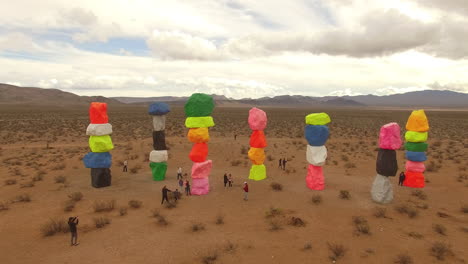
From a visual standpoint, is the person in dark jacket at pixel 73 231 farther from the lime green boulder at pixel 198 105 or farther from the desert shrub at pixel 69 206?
the lime green boulder at pixel 198 105

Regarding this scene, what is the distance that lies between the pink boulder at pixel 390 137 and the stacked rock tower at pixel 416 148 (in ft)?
11.9

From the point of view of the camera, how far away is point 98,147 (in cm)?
1752

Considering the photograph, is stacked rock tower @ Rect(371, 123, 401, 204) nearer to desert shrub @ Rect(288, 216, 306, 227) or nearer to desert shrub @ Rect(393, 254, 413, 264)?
desert shrub @ Rect(288, 216, 306, 227)

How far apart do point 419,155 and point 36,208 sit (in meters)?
21.8

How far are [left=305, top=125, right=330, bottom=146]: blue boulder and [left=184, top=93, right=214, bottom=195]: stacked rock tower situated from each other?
608 cm

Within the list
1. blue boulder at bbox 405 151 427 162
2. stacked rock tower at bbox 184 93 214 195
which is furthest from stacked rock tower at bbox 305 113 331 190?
stacked rock tower at bbox 184 93 214 195

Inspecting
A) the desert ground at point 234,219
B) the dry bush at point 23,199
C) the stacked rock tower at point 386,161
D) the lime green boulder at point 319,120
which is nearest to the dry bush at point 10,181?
the desert ground at point 234,219

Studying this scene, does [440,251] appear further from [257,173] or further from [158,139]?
[158,139]

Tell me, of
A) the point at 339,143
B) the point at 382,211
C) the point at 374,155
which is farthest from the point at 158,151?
the point at 339,143

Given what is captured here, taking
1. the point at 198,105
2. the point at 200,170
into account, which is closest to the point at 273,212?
the point at 200,170

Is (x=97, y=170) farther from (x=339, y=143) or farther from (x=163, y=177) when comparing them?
(x=339, y=143)

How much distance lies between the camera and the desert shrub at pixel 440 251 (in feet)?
32.9

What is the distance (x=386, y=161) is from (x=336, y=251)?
682 cm

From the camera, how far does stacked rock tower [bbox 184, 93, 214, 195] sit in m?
16.9
